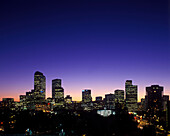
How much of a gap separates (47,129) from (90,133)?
22019 millimetres

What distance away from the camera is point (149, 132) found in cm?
4394

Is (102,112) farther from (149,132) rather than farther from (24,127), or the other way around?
(149,132)

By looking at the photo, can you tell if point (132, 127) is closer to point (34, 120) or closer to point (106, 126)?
point (106, 126)

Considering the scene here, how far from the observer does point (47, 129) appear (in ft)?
240

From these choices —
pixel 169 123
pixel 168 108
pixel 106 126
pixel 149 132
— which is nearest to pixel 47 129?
pixel 106 126

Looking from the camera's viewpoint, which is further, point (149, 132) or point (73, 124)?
point (73, 124)

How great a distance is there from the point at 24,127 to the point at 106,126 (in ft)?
104

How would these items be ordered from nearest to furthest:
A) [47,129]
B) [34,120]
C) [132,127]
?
[132,127] < [47,129] < [34,120]

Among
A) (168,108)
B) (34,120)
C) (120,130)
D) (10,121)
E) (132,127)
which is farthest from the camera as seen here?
(168,108)

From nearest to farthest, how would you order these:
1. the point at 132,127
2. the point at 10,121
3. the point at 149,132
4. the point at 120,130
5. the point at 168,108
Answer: the point at 149,132 → the point at 120,130 → the point at 132,127 → the point at 10,121 → the point at 168,108

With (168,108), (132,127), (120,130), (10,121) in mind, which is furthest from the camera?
(168,108)

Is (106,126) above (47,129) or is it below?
above

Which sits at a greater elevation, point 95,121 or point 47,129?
point 95,121

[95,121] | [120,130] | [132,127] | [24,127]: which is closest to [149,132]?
[120,130]
